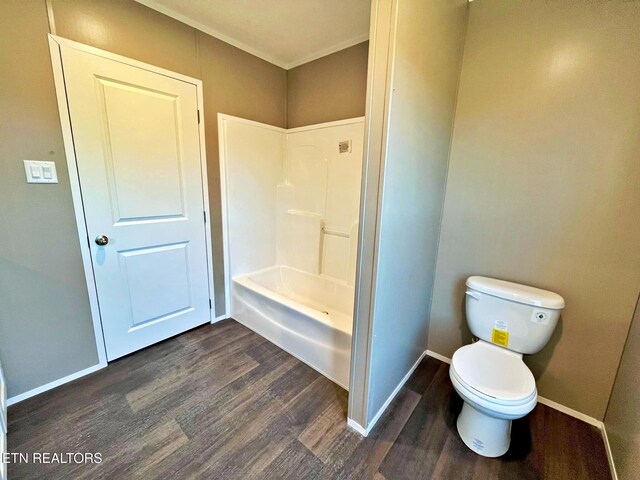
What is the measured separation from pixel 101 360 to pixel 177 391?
637 mm

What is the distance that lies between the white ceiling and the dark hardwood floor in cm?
242

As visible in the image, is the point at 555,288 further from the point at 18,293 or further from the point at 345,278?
the point at 18,293

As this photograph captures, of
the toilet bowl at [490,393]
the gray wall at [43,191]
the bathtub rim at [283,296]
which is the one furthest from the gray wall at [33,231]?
the toilet bowl at [490,393]

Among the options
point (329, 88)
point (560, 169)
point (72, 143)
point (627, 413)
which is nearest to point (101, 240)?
point (72, 143)

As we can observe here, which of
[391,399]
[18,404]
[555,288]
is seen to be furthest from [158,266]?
[555,288]

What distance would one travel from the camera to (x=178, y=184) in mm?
1978

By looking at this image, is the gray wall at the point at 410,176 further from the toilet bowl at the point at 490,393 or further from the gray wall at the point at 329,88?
the gray wall at the point at 329,88

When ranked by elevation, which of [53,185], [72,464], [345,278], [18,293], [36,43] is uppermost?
[36,43]

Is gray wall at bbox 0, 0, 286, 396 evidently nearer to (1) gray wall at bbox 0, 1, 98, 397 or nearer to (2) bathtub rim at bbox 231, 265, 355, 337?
(1) gray wall at bbox 0, 1, 98, 397

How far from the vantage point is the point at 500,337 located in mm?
1490

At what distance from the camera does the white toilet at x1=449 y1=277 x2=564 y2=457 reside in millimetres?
1185

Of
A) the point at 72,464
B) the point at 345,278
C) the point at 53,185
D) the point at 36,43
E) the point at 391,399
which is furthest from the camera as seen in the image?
the point at 345,278

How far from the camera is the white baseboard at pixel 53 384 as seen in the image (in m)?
1.50

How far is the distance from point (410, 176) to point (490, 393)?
1.06 metres
